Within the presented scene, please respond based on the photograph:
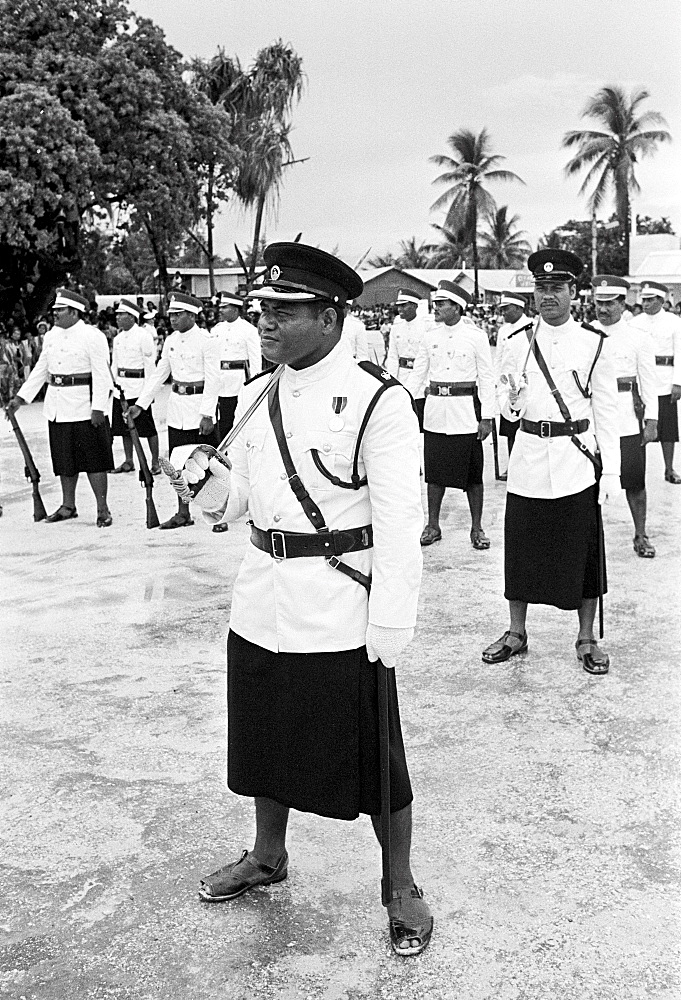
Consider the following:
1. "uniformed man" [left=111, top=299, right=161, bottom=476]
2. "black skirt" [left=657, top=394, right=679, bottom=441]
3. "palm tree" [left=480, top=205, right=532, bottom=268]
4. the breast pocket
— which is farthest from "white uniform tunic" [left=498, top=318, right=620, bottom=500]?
"palm tree" [left=480, top=205, right=532, bottom=268]

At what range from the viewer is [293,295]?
115 inches

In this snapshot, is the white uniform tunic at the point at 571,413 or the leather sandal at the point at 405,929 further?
the white uniform tunic at the point at 571,413

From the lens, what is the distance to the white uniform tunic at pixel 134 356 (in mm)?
10984

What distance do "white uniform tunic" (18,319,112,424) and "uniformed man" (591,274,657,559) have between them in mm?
3776

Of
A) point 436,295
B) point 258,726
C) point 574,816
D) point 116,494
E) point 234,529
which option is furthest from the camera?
point 116,494

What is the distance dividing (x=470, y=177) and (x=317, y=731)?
4767 centimetres

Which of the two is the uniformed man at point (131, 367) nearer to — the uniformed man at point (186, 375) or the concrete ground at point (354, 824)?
the uniformed man at point (186, 375)

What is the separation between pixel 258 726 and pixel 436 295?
17.2 feet

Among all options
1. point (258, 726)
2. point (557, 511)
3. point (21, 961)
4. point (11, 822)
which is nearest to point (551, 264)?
point (557, 511)

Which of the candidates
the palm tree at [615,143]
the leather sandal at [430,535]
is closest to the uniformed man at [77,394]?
the leather sandal at [430,535]

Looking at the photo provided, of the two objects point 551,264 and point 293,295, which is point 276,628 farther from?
point 551,264

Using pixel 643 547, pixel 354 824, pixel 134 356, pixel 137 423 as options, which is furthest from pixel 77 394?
pixel 354 824

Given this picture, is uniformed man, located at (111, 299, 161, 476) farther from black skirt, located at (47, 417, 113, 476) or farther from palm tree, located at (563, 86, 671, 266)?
palm tree, located at (563, 86, 671, 266)

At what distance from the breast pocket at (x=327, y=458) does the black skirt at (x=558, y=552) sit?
2.42 metres
